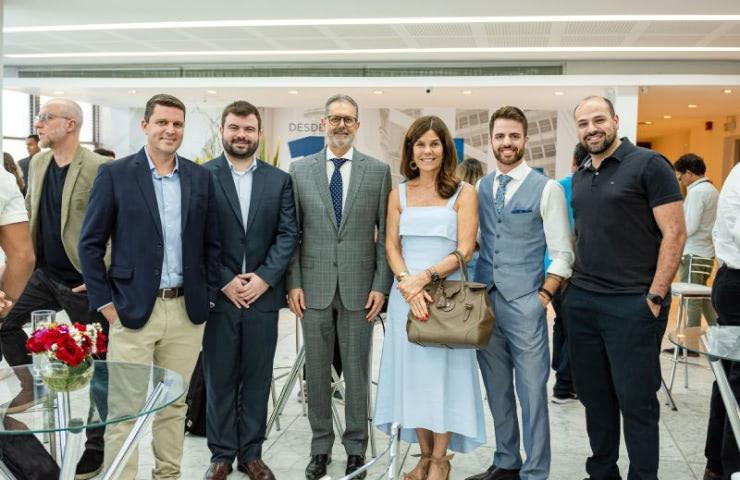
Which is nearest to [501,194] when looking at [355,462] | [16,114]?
[355,462]

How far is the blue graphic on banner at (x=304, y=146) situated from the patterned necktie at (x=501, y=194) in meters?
7.77

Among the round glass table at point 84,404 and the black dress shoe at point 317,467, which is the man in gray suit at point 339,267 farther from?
the round glass table at point 84,404

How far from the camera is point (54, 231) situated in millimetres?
3326

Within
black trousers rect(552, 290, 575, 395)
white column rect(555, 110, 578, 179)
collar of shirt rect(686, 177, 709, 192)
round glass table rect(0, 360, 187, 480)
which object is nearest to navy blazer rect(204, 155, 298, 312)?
round glass table rect(0, 360, 187, 480)

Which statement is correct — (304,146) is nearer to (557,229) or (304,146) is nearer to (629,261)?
(557,229)

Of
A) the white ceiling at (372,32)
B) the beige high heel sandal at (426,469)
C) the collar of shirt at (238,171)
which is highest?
the white ceiling at (372,32)

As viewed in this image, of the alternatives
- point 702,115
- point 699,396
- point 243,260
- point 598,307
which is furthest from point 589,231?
point 702,115

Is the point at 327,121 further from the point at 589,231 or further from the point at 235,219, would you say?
the point at 589,231

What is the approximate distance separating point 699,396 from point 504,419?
7.63 feet

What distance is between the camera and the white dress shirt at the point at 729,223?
293 centimetres

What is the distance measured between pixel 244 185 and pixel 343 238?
510mm

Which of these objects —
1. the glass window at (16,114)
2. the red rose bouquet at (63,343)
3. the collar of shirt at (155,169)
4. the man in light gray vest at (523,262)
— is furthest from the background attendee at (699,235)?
the glass window at (16,114)

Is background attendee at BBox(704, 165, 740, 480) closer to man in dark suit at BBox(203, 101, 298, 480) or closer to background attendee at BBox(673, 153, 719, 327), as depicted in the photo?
man in dark suit at BBox(203, 101, 298, 480)

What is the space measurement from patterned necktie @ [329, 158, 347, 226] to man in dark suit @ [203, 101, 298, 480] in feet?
0.63
